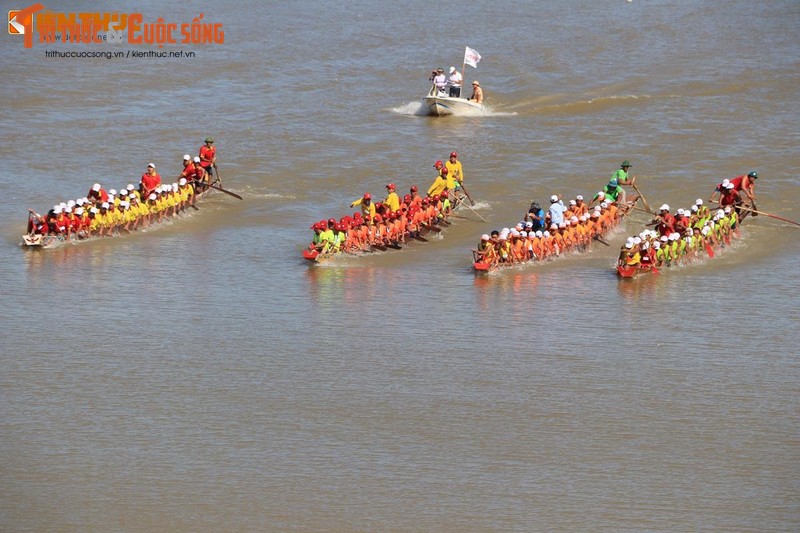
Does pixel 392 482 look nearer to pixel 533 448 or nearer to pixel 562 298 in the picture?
pixel 533 448

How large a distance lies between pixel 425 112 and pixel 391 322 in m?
18.5

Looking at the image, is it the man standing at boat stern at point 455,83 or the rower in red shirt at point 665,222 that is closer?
the rower in red shirt at point 665,222

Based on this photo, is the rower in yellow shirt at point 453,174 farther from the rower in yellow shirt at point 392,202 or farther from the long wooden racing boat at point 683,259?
the long wooden racing boat at point 683,259

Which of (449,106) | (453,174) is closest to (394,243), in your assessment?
(453,174)

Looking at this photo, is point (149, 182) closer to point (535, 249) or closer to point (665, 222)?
point (535, 249)

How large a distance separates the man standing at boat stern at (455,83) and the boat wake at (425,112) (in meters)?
0.88

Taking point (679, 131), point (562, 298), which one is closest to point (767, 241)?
point (562, 298)

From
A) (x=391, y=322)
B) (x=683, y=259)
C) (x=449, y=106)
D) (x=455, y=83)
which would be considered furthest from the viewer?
(x=455, y=83)

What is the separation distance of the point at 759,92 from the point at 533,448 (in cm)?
2615

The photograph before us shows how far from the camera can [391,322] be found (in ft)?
77.2

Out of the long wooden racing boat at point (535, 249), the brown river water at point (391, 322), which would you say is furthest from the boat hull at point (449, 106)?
the long wooden racing boat at point (535, 249)

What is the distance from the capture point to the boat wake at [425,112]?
134ft

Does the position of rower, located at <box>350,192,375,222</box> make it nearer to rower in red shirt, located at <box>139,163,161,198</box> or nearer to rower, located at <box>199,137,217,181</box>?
rower in red shirt, located at <box>139,163,161,198</box>

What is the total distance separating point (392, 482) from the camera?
1739 cm
